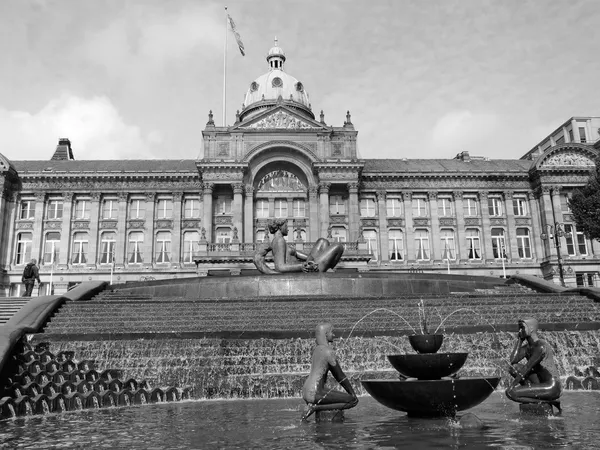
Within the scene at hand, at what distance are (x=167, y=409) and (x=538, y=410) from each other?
6574mm

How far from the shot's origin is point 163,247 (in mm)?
58781

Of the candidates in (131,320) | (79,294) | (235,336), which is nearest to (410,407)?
(235,336)

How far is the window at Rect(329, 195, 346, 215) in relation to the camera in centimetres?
5884

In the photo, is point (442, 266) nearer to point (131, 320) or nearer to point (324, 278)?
point (324, 278)

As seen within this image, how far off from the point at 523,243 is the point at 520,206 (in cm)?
431

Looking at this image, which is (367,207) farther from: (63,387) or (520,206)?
(63,387)

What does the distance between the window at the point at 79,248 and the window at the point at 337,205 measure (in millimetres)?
26639

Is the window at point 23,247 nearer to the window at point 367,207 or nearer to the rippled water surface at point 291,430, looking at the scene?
the window at point 367,207

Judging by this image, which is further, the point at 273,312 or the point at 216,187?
the point at 216,187

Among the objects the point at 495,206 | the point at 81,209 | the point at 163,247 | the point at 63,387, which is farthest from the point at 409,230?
the point at 63,387

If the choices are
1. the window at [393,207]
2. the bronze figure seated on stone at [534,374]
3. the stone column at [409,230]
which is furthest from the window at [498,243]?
the bronze figure seated on stone at [534,374]

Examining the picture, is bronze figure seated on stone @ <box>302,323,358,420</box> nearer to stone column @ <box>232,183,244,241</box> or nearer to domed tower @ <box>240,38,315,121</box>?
stone column @ <box>232,183,244,241</box>

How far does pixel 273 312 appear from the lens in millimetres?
18734

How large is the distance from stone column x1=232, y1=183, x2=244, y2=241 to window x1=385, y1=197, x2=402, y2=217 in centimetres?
1641
